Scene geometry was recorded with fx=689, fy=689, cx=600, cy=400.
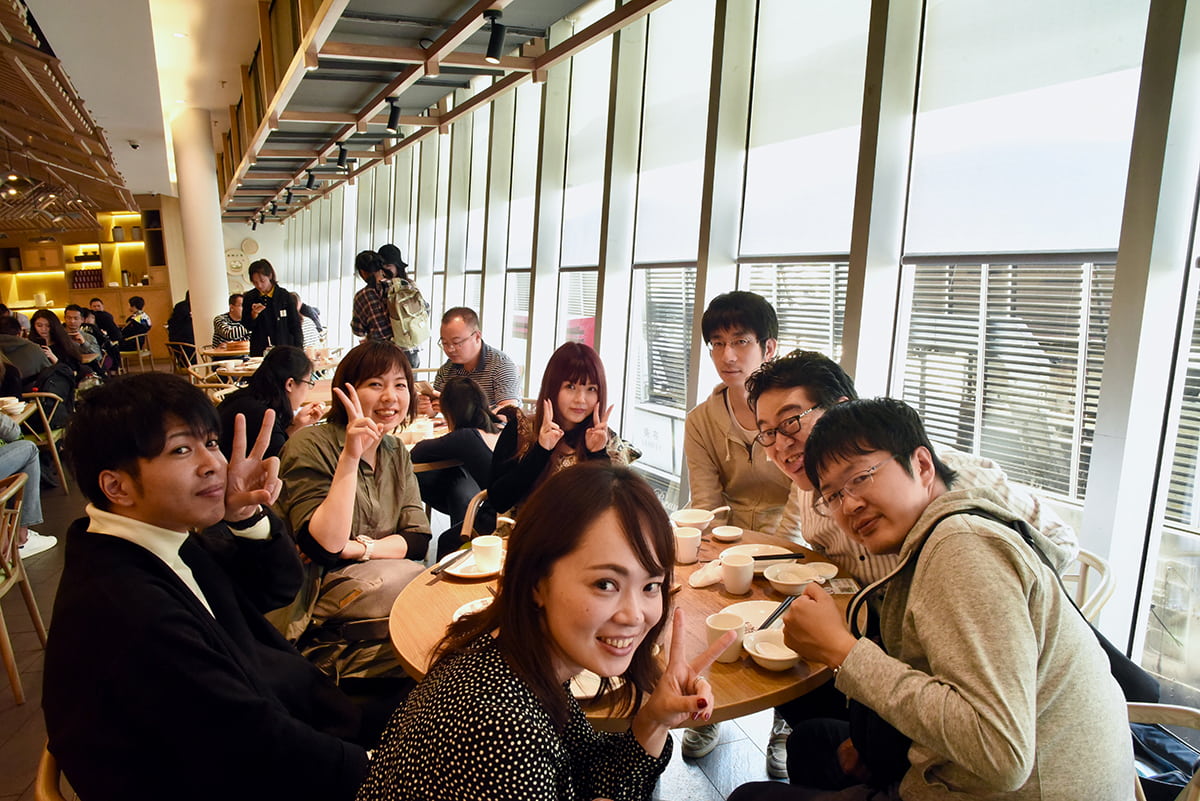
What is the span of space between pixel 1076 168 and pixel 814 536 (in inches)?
66.7

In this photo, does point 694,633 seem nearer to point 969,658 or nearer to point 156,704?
point 969,658

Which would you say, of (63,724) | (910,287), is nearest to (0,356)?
(63,724)

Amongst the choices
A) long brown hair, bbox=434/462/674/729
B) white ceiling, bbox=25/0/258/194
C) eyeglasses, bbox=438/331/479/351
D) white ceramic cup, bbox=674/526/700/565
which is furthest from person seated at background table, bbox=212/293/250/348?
long brown hair, bbox=434/462/674/729

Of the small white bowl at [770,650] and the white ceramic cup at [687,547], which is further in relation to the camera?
the white ceramic cup at [687,547]

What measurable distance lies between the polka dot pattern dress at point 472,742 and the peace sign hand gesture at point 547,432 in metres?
1.70

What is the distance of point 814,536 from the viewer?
2.21m

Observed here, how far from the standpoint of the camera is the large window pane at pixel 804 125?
11.1ft

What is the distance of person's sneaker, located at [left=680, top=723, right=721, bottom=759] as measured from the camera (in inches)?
97.7

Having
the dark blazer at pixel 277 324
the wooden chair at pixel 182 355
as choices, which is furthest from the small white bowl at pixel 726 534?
the wooden chair at pixel 182 355

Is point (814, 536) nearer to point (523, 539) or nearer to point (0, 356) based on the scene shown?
point (523, 539)

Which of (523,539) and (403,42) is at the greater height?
(403,42)

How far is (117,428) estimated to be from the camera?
1334mm

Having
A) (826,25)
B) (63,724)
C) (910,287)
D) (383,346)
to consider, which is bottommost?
(63,724)

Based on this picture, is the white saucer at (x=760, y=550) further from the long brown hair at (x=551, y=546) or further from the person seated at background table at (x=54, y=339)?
the person seated at background table at (x=54, y=339)
